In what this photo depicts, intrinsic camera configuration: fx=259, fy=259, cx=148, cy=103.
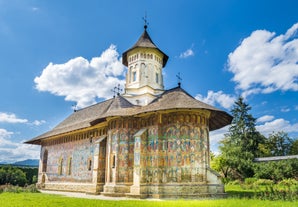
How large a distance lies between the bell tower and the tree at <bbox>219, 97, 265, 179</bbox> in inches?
657

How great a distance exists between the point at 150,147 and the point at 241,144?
27.6 meters

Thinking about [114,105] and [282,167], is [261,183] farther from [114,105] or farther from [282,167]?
[114,105]

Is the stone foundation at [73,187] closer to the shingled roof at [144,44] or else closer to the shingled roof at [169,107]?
the shingled roof at [169,107]

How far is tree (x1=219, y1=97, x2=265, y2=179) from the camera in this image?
32.2 metres

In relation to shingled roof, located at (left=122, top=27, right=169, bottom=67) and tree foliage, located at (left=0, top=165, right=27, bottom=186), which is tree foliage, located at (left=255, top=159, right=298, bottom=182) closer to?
shingled roof, located at (left=122, top=27, right=169, bottom=67)

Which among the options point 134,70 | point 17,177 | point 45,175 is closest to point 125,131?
point 134,70

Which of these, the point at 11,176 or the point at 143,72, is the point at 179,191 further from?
the point at 11,176

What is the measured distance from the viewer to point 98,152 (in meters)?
18.2

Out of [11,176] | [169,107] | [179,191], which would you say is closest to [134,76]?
[169,107]

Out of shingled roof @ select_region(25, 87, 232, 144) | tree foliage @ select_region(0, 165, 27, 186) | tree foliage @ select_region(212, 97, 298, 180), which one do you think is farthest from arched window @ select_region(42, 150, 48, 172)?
tree foliage @ select_region(212, 97, 298, 180)

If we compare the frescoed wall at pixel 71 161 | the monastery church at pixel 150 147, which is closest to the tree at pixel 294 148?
the monastery church at pixel 150 147

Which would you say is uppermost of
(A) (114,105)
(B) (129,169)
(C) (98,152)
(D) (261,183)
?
(A) (114,105)

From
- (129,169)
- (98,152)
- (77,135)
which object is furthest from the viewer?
(77,135)

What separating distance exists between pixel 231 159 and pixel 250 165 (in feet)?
7.52
